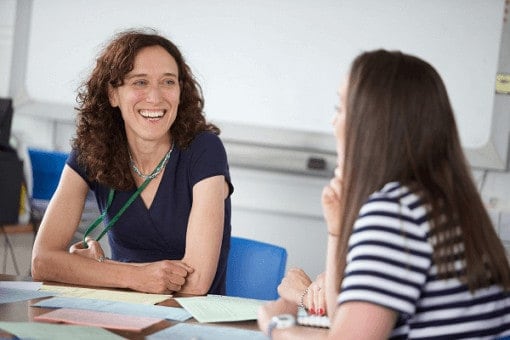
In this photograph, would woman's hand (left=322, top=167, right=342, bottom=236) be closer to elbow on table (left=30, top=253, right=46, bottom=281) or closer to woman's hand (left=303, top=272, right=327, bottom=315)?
woman's hand (left=303, top=272, right=327, bottom=315)

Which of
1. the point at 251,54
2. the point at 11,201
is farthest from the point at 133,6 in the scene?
the point at 11,201

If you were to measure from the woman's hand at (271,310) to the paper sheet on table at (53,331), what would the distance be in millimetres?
256

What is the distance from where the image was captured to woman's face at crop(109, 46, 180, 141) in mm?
2441

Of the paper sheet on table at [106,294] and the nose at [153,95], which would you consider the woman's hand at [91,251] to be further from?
the nose at [153,95]

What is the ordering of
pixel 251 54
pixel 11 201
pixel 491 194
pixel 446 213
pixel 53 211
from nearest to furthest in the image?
1. pixel 446 213
2. pixel 53 211
3. pixel 11 201
4. pixel 491 194
5. pixel 251 54

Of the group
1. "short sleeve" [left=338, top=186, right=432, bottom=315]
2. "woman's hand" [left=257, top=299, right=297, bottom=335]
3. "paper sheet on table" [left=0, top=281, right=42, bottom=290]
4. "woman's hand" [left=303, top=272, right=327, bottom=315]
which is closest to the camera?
"short sleeve" [left=338, top=186, right=432, bottom=315]

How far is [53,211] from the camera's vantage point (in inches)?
93.1

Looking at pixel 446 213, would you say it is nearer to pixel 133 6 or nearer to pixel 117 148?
pixel 117 148

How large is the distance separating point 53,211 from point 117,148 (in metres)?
0.29

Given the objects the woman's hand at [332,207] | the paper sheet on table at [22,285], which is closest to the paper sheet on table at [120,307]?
the paper sheet on table at [22,285]

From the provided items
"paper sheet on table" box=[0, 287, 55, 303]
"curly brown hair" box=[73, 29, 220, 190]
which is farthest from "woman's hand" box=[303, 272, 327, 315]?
"curly brown hair" box=[73, 29, 220, 190]

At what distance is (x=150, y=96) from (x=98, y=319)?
0.99 meters

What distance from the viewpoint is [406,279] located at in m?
1.12

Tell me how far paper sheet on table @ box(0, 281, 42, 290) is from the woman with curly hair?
0.76ft
